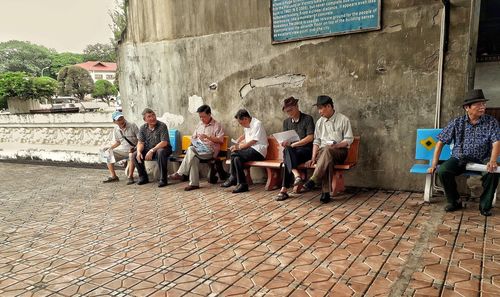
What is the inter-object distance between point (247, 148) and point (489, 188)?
320 centimetres

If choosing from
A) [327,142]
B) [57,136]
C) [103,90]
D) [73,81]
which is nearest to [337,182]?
[327,142]

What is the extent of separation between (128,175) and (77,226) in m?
2.44

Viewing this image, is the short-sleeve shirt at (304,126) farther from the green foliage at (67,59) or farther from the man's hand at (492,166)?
the green foliage at (67,59)

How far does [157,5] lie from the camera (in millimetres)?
6566

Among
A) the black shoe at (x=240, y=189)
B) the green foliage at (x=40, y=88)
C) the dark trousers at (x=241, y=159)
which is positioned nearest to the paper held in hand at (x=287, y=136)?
the dark trousers at (x=241, y=159)

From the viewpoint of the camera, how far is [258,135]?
539 cm

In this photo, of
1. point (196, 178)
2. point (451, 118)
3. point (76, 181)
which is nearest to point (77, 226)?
point (196, 178)

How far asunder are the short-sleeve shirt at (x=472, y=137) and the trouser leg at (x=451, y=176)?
4.9 inches

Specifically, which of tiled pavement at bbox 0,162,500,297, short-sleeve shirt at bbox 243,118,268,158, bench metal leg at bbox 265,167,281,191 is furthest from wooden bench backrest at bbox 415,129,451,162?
short-sleeve shirt at bbox 243,118,268,158

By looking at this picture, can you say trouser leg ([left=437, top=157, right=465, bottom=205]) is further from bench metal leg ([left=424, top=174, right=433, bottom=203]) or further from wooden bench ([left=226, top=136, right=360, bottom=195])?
wooden bench ([left=226, top=136, right=360, bottom=195])

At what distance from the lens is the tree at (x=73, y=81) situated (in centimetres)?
3275

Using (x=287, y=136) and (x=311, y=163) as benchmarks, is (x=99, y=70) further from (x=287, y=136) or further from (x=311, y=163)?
(x=311, y=163)

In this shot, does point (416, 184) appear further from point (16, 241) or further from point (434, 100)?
point (16, 241)

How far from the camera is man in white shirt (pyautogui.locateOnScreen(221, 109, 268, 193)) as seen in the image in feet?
17.6
